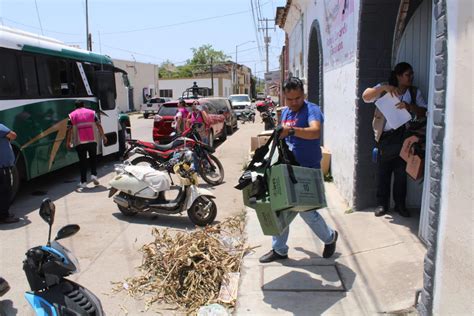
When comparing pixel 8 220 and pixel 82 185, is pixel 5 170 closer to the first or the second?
pixel 8 220

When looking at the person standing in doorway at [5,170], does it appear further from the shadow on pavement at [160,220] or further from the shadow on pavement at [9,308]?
the shadow on pavement at [9,308]

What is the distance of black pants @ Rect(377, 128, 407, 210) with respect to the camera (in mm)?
5227

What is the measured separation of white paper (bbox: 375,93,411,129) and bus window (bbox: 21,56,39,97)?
6133mm

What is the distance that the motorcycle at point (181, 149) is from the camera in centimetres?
861

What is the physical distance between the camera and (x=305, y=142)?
162 inches

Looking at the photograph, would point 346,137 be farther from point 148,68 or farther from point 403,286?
point 148,68

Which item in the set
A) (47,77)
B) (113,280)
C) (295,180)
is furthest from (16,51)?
(295,180)

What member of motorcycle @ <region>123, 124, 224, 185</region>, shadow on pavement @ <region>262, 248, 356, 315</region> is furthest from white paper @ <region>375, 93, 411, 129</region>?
motorcycle @ <region>123, 124, 224, 185</region>

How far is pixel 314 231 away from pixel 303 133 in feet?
3.57

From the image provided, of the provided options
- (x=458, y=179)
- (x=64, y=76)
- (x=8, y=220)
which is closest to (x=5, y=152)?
(x=8, y=220)

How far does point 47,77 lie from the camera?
8.75 meters

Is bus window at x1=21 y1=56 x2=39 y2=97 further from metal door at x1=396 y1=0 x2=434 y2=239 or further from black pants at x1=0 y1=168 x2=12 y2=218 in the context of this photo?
metal door at x1=396 y1=0 x2=434 y2=239

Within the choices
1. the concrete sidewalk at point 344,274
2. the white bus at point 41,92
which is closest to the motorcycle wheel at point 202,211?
the concrete sidewalk at point 344,274

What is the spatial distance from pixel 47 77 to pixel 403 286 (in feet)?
24.9
